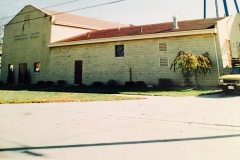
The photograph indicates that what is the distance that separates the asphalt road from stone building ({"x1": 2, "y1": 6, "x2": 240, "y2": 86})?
452 inches

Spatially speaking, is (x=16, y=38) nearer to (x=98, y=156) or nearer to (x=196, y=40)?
(x=196, y=40)

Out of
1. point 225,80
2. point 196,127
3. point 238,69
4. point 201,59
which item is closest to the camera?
point 196,127

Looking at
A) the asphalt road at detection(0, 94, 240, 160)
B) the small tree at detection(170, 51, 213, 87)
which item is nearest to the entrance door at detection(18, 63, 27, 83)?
the small tree at detection(170, 51, 213, 87)

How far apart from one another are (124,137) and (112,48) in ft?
53.3

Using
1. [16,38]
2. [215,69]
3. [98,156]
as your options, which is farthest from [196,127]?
[16,38]

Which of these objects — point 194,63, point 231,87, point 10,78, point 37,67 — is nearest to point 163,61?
point 194,63

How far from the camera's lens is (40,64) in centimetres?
2383

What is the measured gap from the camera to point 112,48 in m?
19.7

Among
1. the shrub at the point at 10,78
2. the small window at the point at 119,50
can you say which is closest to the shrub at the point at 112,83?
the small window at the point at 119,50

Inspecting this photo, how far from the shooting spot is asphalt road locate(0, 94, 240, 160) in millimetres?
3219

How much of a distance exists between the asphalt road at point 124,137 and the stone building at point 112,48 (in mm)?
11487

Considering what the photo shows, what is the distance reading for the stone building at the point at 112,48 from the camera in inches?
644

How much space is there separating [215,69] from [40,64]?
19559 mm

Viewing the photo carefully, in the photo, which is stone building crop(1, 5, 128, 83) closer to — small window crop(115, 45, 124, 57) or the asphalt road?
small window crop(115, 45, 124, 57)
